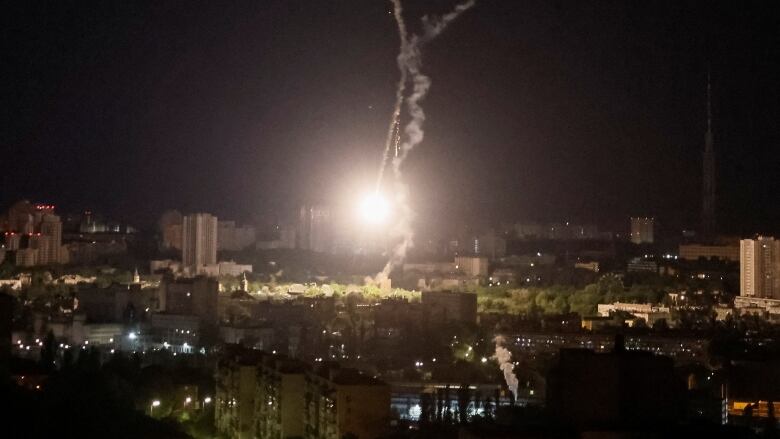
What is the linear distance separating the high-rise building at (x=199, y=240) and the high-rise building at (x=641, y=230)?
8.17m

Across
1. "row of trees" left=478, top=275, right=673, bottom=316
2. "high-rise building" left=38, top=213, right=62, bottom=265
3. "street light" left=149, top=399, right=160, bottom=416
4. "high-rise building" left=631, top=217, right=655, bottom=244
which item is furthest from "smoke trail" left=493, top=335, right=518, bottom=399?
"high-rise building" left=631, top=217, right=655, bottom=244

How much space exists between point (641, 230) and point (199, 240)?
8.70 m

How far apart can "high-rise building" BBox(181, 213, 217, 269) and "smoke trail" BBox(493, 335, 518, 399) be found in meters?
11.3

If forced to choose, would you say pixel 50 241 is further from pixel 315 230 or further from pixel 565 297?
pixel 565 297

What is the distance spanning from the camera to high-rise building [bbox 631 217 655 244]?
23.1 m

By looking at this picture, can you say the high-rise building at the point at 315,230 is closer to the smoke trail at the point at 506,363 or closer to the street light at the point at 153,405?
the smoke trail at the point at 506,363

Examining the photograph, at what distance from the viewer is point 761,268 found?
17.5 m

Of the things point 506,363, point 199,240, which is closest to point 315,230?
point 199,240

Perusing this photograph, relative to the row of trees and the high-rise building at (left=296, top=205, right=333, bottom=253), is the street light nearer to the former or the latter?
the row of trees

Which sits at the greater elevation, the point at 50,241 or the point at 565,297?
the point at 50,241

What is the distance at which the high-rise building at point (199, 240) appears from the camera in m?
22.5

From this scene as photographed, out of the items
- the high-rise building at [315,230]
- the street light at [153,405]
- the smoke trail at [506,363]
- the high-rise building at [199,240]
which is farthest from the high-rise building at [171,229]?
the street light at [153,405]

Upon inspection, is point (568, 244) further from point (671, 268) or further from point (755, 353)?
point (755, 353)

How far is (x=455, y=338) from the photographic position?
12.1 metres
